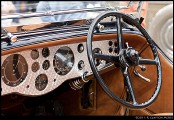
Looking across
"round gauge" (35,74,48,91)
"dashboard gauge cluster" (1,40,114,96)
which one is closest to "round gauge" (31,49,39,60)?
"dashboard gauge cluster" (1,40,114,96)

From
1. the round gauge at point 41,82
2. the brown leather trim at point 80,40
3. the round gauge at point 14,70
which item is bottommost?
the round gauge at point 41,82

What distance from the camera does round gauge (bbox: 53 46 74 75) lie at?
6.51ft

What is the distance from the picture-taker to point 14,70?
73.6 inches

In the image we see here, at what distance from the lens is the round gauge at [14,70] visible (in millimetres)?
1803

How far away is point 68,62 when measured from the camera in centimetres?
203

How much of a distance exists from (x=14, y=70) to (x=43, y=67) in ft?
0.59

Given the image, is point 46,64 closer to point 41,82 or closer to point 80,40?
point 41,82

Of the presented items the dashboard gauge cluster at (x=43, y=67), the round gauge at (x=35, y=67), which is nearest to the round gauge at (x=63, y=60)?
the dashboard gauge cluster at (x=43, y=67)

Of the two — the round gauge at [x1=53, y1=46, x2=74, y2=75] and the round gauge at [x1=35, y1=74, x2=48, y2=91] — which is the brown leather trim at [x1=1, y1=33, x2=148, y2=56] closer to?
the round gauge at [x1=53, y1=46, x2=74, y2=75]

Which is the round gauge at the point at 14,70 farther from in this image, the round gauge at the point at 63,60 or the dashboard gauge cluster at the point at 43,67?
the round gauge at the point at 63,60

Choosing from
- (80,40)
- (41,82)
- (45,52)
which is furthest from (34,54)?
(80,40)

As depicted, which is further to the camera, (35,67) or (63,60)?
(63,60)

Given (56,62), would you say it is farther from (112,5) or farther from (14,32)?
(112,5)

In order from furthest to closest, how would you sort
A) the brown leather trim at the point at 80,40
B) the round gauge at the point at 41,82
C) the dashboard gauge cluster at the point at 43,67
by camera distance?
the round gauge at the point at 41,82
the dashboard gauge cluster at the point at 43,67
the brown leather trim at the point at 80,40
